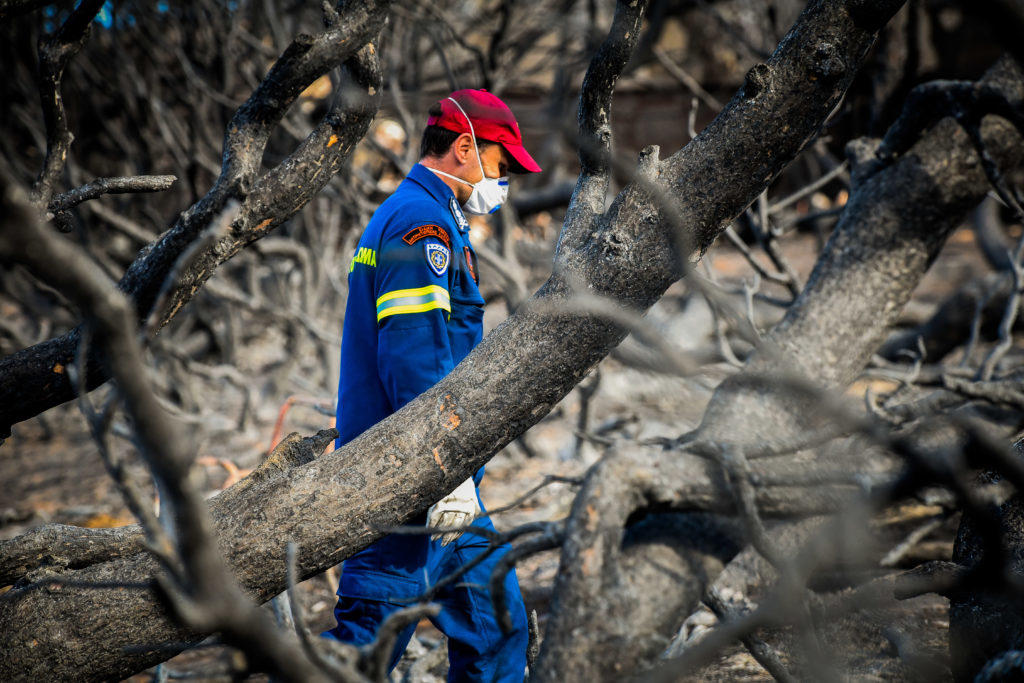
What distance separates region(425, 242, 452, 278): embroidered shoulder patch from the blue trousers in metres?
0.74

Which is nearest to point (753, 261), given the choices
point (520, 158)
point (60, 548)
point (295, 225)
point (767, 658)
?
point (520, 158)

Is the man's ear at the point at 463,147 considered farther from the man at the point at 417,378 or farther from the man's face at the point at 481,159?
the man at the point at 417,378

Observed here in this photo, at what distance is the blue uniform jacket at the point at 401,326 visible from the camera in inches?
82.0

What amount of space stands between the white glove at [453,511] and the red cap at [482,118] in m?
1.08

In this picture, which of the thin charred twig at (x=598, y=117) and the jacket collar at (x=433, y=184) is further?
the jacket collar at (x=433, y=184)

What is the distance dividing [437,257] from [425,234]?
0.09 meters

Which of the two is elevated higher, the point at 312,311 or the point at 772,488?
the point at 312,311

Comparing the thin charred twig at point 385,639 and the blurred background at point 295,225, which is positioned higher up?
the blurred background at point 295,225

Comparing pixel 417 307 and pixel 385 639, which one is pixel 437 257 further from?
pixel 385 639

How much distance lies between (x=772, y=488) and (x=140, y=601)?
55.8 inches

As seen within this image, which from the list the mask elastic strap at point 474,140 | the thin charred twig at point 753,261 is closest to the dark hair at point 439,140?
the mask elastic strap at point 474,140

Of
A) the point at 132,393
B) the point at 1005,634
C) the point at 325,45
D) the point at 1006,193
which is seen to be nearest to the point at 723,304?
the point at 132,393

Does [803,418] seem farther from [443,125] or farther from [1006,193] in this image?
[443,125]

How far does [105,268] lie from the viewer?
5.77m
